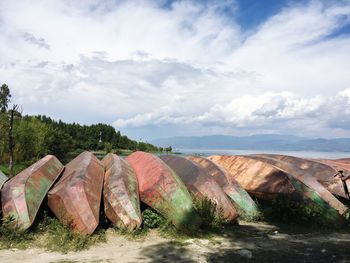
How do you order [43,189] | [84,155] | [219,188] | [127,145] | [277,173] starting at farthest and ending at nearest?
[127,145] < [84,155] < [277,173] < [219,188] < [43,189]

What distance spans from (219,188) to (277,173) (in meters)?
1.97

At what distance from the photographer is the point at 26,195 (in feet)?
25.9

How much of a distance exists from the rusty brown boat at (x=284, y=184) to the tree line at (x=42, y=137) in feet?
54.0

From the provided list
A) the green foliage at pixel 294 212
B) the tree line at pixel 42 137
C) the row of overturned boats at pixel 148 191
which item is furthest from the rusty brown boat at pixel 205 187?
the tree line at pixel 42 137

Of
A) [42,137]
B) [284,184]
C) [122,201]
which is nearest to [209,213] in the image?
[122,201]

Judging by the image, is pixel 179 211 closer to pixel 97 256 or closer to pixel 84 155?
pixel 97 256

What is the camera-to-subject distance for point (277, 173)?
33.7 feet

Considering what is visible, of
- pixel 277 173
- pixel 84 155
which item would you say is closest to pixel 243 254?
pixel 277 173

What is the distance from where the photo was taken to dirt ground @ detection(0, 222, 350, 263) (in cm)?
642

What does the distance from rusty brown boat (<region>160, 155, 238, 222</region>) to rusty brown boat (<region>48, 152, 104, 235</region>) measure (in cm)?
225

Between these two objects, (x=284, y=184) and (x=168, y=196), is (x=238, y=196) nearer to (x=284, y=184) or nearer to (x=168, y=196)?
(x=284, y=184)

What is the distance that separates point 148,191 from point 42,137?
151ft

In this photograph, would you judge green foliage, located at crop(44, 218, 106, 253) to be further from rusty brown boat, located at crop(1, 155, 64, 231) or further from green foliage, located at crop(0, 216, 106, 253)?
rusty brown boat, located at crop(1, 155, 64, 231)

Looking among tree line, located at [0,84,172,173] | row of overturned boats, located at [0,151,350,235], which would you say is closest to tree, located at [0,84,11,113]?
tree line, located at [0,84,172,173]
